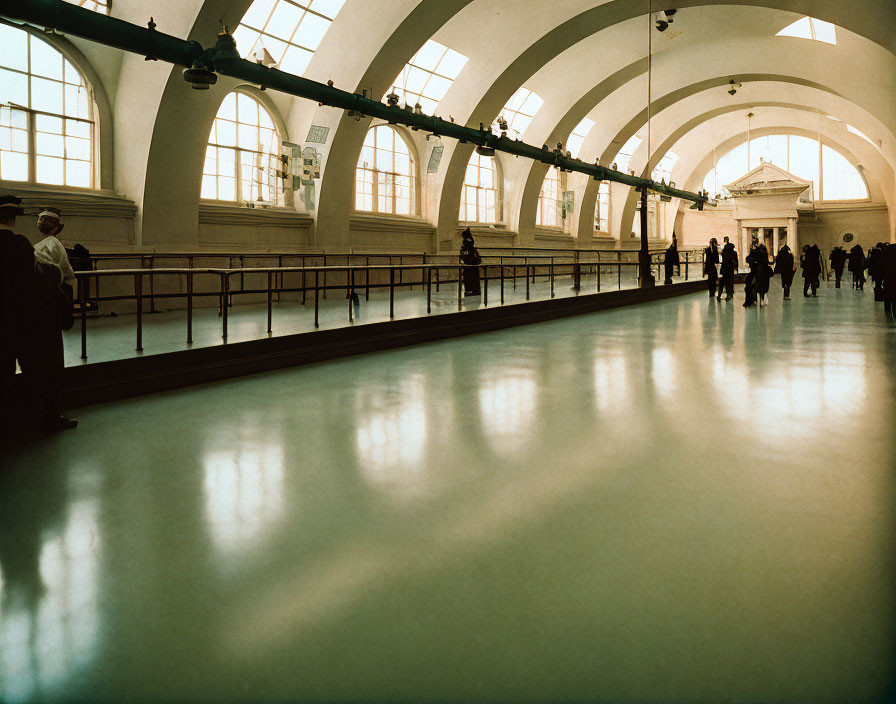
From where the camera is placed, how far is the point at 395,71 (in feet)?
60.8

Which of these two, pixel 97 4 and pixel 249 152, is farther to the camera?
pixel 249 152

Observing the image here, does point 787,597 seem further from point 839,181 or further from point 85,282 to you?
point 839,181

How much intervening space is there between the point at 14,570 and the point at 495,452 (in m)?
2.73

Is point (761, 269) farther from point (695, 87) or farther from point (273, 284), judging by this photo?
point (695, 87)

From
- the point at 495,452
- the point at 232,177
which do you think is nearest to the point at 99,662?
the point at 495,452

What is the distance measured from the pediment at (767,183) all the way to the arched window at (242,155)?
30.3 m

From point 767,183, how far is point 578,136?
13.5 meters

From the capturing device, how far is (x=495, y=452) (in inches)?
176

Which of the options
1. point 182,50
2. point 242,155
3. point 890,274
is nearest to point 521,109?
point 242,155

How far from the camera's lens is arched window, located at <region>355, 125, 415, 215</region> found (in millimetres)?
21562

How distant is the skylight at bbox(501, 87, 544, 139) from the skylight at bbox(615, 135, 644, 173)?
990cm

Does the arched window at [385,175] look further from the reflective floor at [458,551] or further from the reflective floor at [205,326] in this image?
the reflective floor at [458,551]

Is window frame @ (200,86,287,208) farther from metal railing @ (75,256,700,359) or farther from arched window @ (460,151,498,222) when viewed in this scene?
arched window @ (460,151,498,222)

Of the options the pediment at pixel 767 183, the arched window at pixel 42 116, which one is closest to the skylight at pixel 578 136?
the pediment at pixel 767 183
